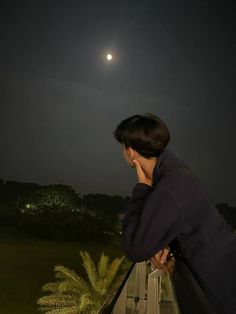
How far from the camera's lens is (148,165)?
6.19 ft

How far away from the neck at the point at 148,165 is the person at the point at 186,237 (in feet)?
0.43

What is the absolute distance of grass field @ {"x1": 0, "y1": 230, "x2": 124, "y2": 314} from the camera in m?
19.2

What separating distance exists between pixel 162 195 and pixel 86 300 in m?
11.6

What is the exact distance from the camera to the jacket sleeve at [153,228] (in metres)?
1.43

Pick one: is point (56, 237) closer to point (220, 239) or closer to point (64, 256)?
point (64, 256)

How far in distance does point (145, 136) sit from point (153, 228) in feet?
1.81

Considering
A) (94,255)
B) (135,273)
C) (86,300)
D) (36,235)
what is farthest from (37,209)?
(135,273)

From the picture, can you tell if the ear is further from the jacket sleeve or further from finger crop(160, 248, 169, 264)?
finger crop(160, 248, 169, 264)

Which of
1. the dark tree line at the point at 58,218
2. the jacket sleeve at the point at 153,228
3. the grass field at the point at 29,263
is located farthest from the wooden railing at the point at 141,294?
the dark tree line at the point at 58,218

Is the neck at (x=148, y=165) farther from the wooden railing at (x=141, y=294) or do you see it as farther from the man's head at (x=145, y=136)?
the wooden railing at (x=141, y=294)

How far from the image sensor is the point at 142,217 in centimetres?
149

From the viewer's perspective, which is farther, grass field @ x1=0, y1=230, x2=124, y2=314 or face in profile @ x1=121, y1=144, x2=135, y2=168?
grass field @ x1=0, y1=230, x2=124, y2=314

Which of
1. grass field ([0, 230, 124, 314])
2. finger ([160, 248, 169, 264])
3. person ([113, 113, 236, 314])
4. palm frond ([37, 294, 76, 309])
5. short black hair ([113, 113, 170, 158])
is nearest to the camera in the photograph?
person ([113, 113, 236, 314])

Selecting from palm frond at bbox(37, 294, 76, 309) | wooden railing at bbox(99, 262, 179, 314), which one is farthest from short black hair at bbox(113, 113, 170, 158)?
palm frond at bbox(37, 294, 76, 309)
